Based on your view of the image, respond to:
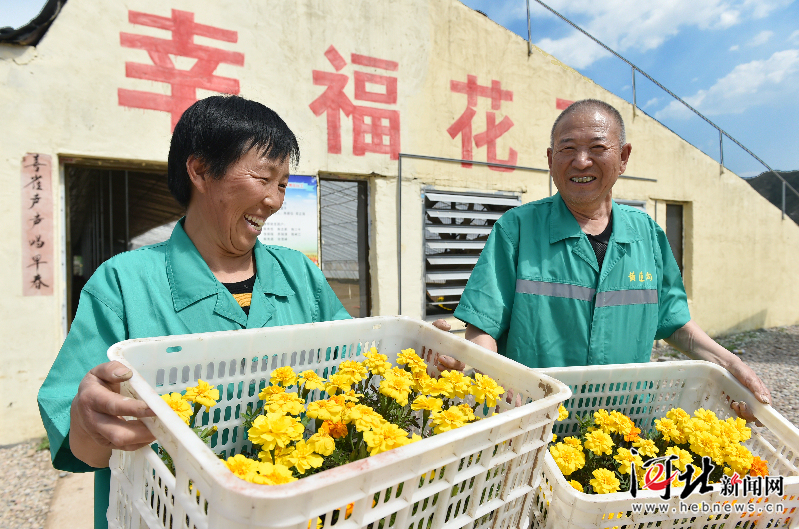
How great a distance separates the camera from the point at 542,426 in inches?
33.8

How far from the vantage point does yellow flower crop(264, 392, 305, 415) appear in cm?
90

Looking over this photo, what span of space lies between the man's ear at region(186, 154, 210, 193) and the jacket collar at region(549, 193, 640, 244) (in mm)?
1300

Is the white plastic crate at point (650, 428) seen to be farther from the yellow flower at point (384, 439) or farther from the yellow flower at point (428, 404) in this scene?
the yellow flower at point (384, 439)

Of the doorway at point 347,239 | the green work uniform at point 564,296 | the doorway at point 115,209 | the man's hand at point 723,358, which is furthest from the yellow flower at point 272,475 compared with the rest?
the doorway at point 115,209

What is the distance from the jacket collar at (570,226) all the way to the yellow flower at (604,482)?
3.03ft

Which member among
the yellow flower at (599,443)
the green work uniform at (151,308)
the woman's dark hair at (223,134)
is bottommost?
the yellow flower at (599,443)

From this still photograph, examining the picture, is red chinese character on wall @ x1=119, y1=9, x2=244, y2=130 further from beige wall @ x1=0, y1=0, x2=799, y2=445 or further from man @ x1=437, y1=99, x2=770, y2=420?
man @ x1=437, y1=99, x2=770, y2=420

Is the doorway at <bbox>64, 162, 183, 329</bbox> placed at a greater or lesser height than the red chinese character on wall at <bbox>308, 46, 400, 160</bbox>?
lesser

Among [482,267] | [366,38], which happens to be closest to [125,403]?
[482,267]

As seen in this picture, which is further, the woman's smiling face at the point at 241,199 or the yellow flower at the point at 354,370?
the woman's smiling face at the point at 241,199

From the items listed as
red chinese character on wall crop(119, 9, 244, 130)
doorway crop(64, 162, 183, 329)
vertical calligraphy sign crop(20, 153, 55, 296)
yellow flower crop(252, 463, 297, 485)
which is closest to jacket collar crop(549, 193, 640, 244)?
yellow flower crop(252, 463, 297, 485)

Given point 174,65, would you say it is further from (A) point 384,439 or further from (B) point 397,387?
(A) point 384,439

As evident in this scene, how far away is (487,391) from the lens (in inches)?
37.7

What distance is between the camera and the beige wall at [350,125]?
320 centimetres
